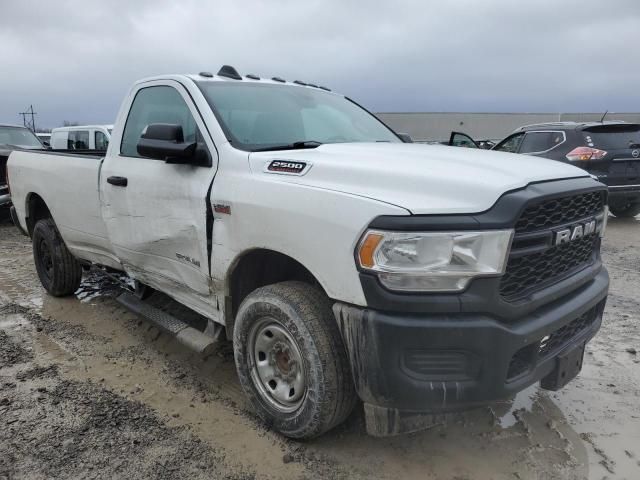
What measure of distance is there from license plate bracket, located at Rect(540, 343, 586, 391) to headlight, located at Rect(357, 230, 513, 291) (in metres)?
0.75

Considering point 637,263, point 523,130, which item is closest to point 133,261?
point 637,263

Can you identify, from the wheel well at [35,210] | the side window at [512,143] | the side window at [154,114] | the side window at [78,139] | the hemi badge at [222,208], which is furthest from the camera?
the side window at [78,139]

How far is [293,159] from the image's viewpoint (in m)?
2.74

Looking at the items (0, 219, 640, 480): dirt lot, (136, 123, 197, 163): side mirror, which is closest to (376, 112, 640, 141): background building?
(0, 219, 640, 480): dirt lot

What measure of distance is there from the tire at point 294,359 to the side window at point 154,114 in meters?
1.25

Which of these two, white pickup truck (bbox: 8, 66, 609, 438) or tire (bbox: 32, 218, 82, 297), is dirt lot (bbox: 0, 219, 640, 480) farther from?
tire (bbox: 32, 218, 82, 297)

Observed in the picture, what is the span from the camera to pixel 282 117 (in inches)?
137

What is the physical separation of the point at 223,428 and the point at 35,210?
3.84 metres

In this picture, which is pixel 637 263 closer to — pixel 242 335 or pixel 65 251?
pixel 242 335

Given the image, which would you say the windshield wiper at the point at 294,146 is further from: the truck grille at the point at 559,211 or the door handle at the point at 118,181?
the truck grille at the point at 559,211

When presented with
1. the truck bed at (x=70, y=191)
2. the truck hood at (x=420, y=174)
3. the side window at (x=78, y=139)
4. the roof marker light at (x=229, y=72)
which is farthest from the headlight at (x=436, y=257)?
the side window at (x=78, y=139)

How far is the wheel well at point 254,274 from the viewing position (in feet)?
9.52

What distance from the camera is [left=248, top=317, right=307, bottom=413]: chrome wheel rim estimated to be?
267 cm

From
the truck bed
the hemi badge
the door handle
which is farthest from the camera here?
the truck bed
